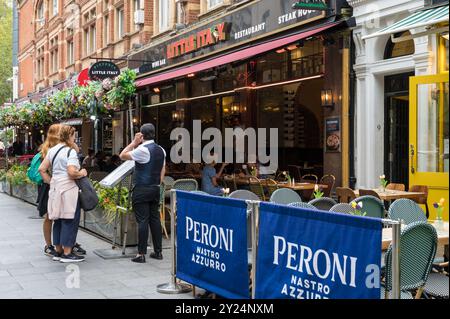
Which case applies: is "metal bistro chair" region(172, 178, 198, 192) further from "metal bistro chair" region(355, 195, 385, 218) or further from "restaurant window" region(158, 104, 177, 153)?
"restaurant window" region(158, 104, 177, 153)

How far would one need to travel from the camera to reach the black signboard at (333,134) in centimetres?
1222

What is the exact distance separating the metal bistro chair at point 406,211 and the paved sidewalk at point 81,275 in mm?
2421

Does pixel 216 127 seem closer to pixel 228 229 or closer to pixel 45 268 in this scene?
pixel 45 268

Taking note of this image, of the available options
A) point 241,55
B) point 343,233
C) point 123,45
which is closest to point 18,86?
point 123,45

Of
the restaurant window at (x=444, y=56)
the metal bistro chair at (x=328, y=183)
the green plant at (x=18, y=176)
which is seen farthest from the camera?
the green plant at (x=18, y=176)

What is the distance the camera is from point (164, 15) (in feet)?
72.1

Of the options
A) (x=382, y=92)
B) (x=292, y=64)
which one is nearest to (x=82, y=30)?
(x=292, y=64)

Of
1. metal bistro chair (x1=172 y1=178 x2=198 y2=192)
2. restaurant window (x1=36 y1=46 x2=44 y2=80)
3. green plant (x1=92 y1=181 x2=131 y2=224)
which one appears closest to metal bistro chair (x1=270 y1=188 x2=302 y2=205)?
green plant (x1=92 y1=181 x2=131 y2=224)

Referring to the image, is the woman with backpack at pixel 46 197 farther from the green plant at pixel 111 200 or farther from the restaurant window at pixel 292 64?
the restaurant window at pixel 292 64

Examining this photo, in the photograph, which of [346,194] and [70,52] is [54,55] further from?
[346,194]

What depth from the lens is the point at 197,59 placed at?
18.2 m

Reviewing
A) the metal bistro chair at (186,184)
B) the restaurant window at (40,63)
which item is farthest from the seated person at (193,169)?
the restaurant window at (40,63)

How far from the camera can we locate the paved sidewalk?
6.36 metres

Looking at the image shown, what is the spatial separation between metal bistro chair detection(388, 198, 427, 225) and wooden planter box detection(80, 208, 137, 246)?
4.06m
